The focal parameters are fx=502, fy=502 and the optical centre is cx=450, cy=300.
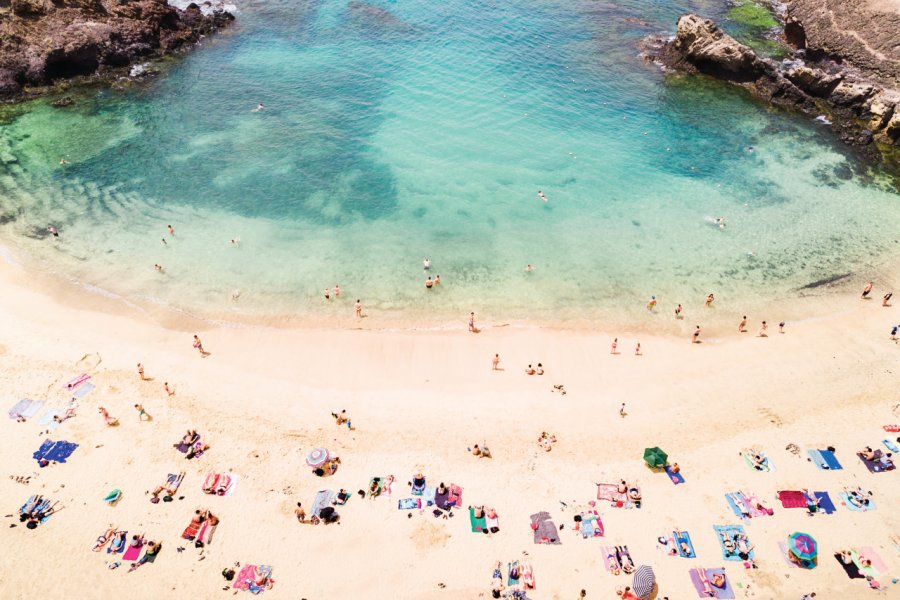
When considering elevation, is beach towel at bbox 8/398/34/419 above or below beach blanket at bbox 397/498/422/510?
above

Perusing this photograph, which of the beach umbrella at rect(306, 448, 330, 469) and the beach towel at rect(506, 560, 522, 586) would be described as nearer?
the beach towel at rect(506, 560, 522, 586)

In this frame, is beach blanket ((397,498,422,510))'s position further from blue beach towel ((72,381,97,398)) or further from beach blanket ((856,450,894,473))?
beach blanket ((856,450,894,473))

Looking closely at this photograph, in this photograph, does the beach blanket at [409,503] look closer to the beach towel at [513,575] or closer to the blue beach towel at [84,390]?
the beach towel at [513,575]

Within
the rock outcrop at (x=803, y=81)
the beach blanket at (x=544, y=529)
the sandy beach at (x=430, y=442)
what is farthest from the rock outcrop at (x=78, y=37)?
the beach blanket at (x=544, y=529)

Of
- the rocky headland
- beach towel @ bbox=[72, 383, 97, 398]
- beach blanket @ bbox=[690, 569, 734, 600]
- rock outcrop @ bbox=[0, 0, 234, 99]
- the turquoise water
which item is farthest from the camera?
rock outcrop @ bbox=[0, 0, 234, 99]

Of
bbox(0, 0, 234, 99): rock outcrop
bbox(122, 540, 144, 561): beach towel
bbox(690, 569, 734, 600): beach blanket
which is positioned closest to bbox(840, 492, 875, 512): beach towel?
bbox(690, 569, 734, 600): beach blanket

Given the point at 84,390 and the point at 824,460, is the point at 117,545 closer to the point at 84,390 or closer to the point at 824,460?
the point at 84,390
